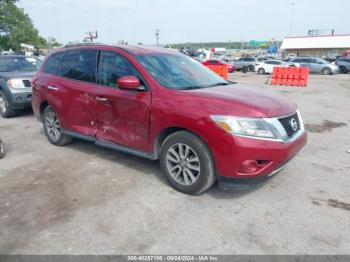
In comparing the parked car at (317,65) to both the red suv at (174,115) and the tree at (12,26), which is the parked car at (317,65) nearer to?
the red suv at (174,115)

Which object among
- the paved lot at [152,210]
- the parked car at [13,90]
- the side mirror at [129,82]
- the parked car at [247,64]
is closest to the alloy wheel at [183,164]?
the paved lot at [152,210]

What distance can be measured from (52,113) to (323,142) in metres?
5.30

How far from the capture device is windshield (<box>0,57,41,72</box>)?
8.76 meters

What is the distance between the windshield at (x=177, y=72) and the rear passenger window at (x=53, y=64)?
2.02 m

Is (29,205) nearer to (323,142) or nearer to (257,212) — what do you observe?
(257,212)

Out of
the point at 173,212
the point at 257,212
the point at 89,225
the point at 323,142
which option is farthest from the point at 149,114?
the point at 323,142

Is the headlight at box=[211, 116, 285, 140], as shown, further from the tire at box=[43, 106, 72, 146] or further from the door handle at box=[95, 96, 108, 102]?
the tire at box=[43, 106, 72, 146]

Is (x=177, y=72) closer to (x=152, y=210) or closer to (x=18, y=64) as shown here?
(x=152, y=210)

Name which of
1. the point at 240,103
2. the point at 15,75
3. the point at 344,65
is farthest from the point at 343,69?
the point at 240,103

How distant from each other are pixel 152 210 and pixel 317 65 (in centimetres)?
3034

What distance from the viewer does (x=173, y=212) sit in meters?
3.46

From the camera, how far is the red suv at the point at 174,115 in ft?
11.1

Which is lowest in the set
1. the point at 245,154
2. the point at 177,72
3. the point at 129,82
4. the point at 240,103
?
the point at 245,154

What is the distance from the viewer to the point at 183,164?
3.79 metres
